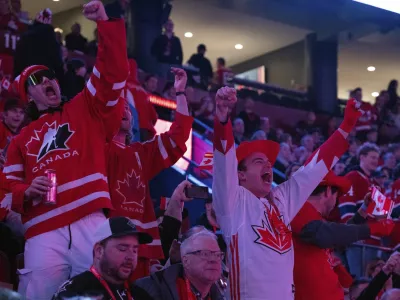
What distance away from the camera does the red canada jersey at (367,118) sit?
15.2 m

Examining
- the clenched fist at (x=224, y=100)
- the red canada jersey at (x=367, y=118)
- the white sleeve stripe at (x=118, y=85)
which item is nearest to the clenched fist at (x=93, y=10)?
the white sleeve stripe at (x=118, y=85)

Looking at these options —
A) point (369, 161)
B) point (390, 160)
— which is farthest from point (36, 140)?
point (390, 160)

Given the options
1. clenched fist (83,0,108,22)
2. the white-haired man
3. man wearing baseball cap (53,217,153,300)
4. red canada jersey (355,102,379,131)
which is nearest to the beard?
man wearing baseball cap (53,217,153,300)

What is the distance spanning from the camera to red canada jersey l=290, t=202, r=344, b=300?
194 inches

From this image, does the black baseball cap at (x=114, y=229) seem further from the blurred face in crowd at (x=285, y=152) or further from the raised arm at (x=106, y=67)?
the blurred face in crowd at (x=285, y=152)

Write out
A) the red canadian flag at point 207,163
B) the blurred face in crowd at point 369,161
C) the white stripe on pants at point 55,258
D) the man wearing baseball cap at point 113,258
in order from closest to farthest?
the man wearing baseball cap at point 113,258 → the white stripe on pants at point 55,258 → the red canadian flag at point 207,163 → the blurred face in crowd at point 369,161

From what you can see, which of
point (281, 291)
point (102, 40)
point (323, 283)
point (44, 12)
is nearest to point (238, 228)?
point (281, 291)

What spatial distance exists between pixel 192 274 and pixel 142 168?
0.75 meters

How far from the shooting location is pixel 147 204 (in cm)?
499

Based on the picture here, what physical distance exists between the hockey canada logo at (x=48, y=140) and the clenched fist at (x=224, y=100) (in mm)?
748

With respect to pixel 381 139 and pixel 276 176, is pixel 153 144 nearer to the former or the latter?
pixel 276 176

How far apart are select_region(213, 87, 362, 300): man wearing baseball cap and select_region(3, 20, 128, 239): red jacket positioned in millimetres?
559

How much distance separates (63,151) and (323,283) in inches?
66.4

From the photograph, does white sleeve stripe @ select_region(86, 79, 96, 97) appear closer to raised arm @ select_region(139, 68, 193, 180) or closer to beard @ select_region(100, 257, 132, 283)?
raised arm @ select_region(139, 68, 193, 180)
